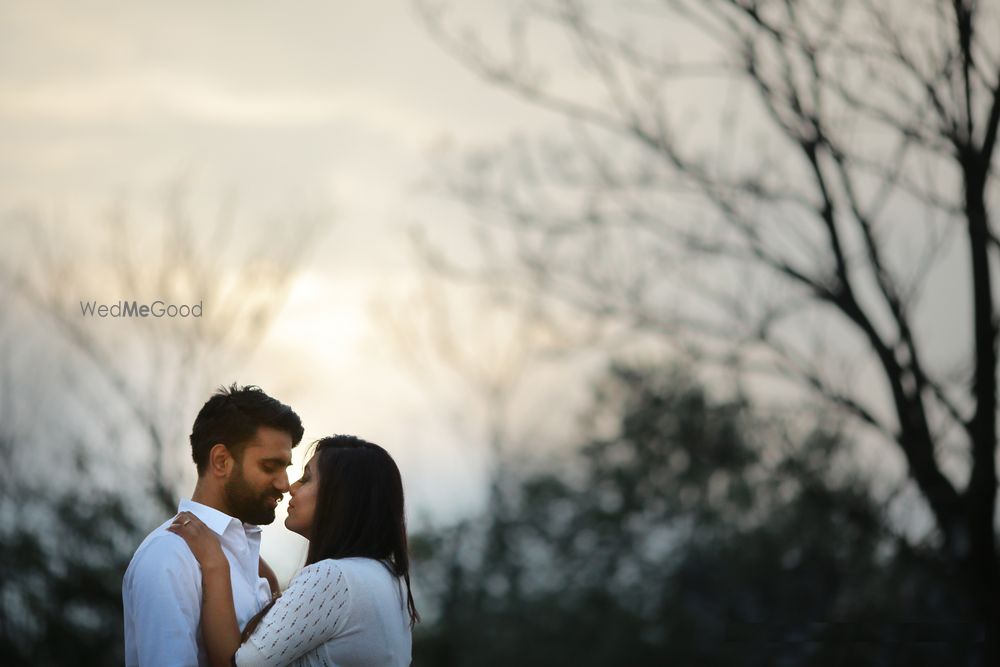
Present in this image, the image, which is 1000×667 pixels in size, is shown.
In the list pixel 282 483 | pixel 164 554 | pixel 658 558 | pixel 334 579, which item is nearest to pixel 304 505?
pixel 282 483

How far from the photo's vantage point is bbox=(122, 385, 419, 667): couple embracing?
2709 millimetres

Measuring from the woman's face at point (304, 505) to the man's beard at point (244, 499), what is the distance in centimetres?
8

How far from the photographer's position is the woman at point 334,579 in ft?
8.95

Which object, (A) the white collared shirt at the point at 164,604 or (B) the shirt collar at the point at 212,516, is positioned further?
(B) the shirt collar at the point at 212,516

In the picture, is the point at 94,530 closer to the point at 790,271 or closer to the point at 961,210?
the point at 790,271

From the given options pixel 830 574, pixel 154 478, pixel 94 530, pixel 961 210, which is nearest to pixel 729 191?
pixel 961 210

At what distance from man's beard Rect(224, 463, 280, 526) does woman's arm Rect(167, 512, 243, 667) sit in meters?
0.13

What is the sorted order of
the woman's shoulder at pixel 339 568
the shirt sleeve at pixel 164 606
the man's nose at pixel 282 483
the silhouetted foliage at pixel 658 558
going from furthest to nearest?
the silhouetted foliage at pixel 658 558 → the man's nose at pixel 282 483 → the woman's shoulder at pixel 339 568 → the shirt sleeve at pixel 164 606

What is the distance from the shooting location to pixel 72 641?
12461 mm

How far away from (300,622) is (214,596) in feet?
0.80

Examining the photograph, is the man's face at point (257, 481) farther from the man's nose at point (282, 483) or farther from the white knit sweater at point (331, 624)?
the white knit sweater at point (331, 624)

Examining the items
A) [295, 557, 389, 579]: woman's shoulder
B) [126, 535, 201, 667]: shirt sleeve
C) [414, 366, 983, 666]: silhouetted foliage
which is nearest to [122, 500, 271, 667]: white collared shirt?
[126, 535, 201, 667]: shirt sleeve

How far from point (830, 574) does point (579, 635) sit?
4807mm

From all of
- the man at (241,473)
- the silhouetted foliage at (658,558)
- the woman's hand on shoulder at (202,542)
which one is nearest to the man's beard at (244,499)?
the man at (241,473)
